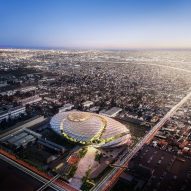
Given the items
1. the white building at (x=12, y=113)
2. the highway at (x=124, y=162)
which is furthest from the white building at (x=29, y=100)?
the highway at (x=124, y=162)

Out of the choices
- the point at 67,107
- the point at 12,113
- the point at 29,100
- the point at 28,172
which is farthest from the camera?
the point at 29,100

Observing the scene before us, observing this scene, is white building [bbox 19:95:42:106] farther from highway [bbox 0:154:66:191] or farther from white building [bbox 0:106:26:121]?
highway [bbox 0:154:66:191]

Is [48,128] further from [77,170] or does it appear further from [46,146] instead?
[77,170]

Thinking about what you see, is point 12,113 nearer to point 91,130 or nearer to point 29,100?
point 29,100

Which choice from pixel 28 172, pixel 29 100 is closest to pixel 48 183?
pixel 28 172

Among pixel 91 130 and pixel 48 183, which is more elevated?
pixel 91 130

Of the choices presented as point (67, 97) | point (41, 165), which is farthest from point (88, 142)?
point (67, 97)

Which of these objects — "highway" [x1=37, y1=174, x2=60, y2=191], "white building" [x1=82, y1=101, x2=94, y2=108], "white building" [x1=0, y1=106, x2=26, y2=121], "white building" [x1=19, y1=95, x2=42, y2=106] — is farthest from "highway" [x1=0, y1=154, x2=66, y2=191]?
"white building" [x1=82, y1=101, x2=94, y2=108]

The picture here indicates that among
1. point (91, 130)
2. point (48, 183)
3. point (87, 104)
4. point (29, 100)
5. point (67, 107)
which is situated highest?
point (91, 130)
